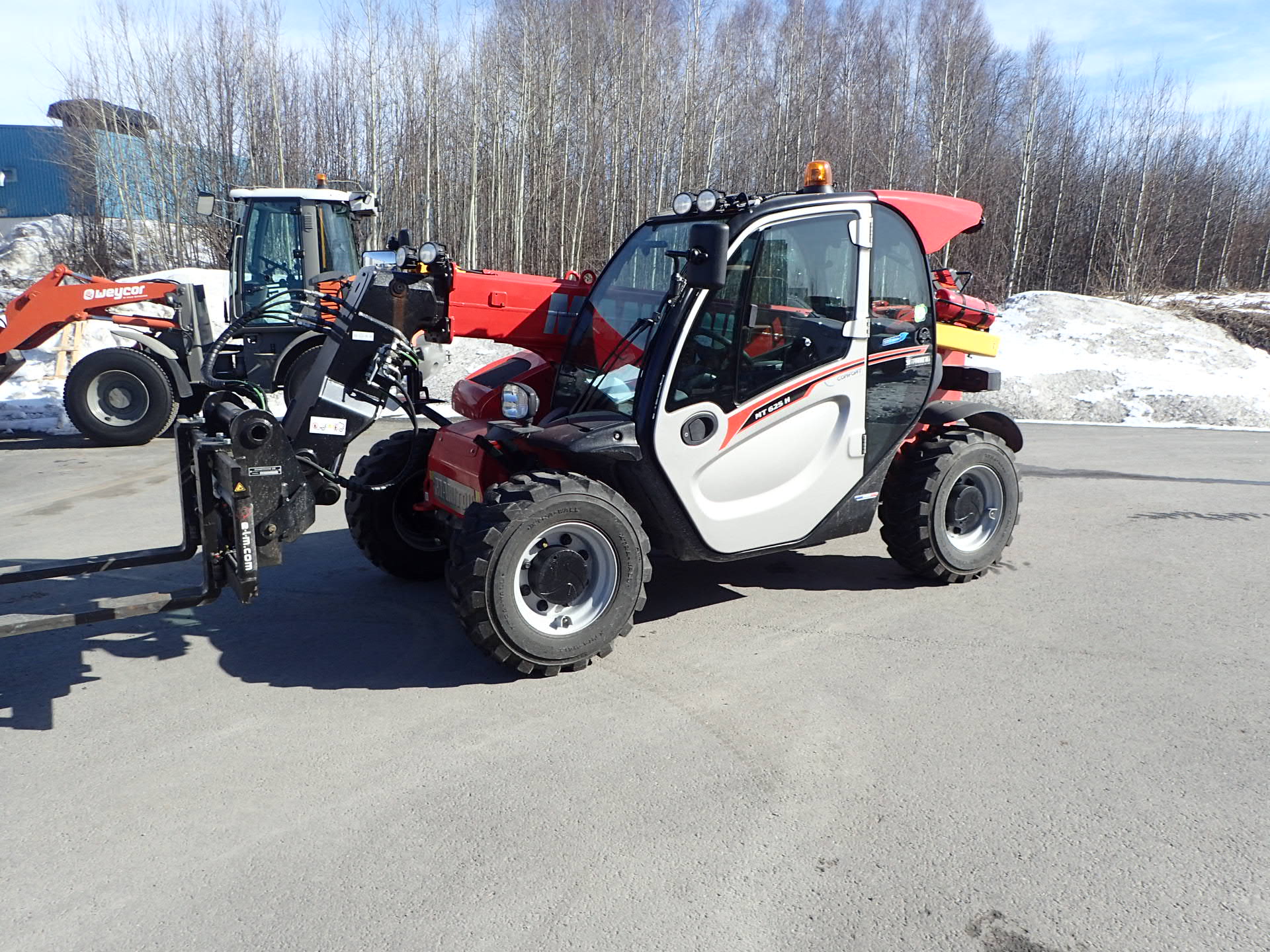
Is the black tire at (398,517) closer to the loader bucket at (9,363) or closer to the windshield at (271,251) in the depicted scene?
the loader bucket at (9,363)

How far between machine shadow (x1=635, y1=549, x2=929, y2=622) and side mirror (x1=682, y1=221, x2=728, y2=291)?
1927mm

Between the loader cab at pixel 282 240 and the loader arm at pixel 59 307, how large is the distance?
55.4 inches

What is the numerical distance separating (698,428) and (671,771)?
164 centimetres

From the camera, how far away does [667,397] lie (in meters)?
4.49

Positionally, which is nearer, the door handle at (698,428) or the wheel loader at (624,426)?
the wheel loader at (624,426)

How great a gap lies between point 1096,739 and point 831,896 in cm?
158

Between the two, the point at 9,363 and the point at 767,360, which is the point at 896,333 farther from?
the point at 9,363

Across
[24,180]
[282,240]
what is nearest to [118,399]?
[282,240]

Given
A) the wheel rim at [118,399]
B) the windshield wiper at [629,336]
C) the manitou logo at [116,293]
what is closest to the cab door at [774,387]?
the windshield wiper at [629,336]

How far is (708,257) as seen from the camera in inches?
165

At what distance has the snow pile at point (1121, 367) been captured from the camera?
13461 mm

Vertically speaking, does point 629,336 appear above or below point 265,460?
above

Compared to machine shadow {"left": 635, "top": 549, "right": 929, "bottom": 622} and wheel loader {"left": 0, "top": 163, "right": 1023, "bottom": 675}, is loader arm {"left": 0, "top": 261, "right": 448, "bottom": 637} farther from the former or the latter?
machine shadow {"left": 635, "top": 549, "right": 929, "bottom": 622}

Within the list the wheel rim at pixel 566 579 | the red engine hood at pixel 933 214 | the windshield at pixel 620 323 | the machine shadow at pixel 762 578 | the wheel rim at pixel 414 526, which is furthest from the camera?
the wheel rim at pixel 414 526
